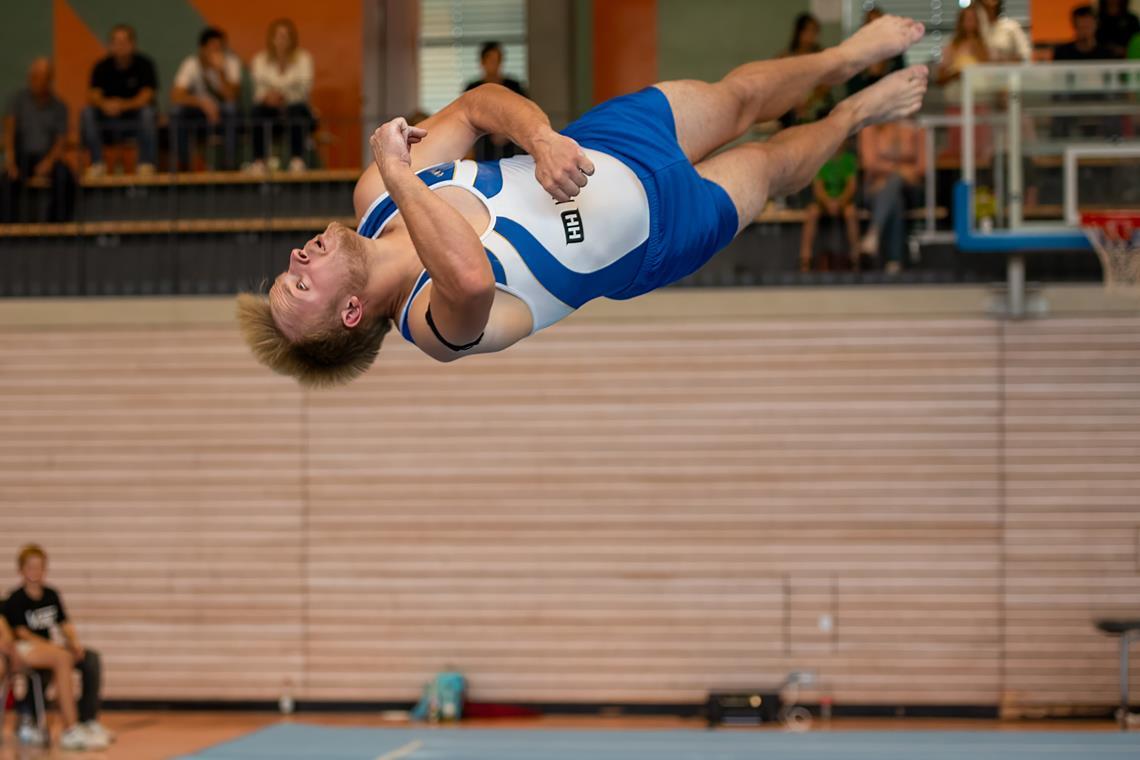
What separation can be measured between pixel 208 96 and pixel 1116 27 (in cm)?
680

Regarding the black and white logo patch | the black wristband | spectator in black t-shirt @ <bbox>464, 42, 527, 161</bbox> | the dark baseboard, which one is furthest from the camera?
spectator in black t-shirt @ <bbox>464, 42, 527, 161</bbox>

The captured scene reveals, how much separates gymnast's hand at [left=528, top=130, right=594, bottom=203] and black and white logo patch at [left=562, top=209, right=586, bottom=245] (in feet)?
1.19

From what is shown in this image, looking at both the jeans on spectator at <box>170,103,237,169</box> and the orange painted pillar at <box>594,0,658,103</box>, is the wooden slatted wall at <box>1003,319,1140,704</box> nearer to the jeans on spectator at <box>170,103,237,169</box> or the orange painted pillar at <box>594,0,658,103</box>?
the orange painted pillar at <box>594,0,658,103</box>

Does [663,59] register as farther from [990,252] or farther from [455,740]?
[455,740]

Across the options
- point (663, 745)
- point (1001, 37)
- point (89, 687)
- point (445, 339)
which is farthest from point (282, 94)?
point (445, 339)

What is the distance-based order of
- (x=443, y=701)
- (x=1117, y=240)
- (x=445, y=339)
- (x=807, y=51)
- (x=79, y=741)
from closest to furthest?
1. (x=445, y=339)
2. (x=1117, y=240)
3. (x=79, y=741)
4. (x=807, y=51)
5. (x=443, y=701)

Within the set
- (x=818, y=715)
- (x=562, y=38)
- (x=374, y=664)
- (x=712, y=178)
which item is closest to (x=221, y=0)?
(x=562, y=38)

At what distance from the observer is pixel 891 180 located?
33.1 ft

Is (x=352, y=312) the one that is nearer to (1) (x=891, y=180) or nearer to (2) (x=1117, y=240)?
(2) (x=1117, y=240)

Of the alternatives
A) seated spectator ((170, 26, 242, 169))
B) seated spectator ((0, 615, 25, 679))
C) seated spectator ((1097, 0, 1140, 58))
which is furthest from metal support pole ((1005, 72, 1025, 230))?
seated spectator ((0, 615, 25, 679))

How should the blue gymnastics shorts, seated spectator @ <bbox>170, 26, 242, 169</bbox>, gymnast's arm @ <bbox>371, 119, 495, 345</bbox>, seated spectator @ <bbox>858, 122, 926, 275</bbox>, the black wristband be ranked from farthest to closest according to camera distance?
seated spectator @ <bbox>170, 26, 242, 169</bbox> < seated spectator @ <bbox>858, 122, 926, 275</bbox> < the blue gymnastics shorts < the black wristband < gymnast's arm @ <bbox>371, 119, 495, 345</bbox>

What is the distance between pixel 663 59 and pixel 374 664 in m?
6.11

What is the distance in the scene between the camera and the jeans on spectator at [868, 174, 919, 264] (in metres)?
10.0

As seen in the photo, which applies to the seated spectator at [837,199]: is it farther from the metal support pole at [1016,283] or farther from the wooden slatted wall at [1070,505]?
the wooden slatted wall at [1070,505]
